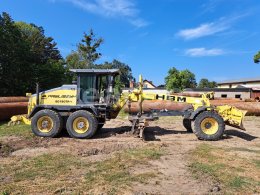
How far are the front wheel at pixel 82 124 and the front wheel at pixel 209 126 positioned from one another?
3.76 meters

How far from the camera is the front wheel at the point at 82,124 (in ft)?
35.5

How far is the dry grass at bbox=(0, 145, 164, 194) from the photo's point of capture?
18.5ft

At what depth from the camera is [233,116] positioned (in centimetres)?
1078

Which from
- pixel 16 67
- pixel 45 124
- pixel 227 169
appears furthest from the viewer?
pixel 16 67

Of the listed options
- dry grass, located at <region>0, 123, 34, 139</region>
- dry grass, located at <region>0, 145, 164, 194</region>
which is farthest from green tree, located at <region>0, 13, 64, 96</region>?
dry grass, located at <region>0, 145, 164, 194</region>

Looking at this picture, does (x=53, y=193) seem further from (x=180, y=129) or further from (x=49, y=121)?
(x=180, y=129)

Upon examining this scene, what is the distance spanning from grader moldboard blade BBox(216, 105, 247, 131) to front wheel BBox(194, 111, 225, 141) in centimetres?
36

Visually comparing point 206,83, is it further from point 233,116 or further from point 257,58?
point 233,116

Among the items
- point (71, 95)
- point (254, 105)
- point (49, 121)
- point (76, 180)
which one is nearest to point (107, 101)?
point (71, 95)

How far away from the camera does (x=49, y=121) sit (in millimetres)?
11133

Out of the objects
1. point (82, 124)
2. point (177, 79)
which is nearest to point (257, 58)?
point (177, 79)

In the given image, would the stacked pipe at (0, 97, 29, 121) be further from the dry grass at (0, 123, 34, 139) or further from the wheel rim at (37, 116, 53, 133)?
the wheel rim at (37, 116, 53, 133)

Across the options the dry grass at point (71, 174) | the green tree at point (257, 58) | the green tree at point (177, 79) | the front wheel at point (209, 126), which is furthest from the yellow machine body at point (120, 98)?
the green tree at point (177, 79)

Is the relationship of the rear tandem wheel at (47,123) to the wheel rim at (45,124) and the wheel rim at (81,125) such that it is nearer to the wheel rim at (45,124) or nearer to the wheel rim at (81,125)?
the wheel rim at (45,124)
